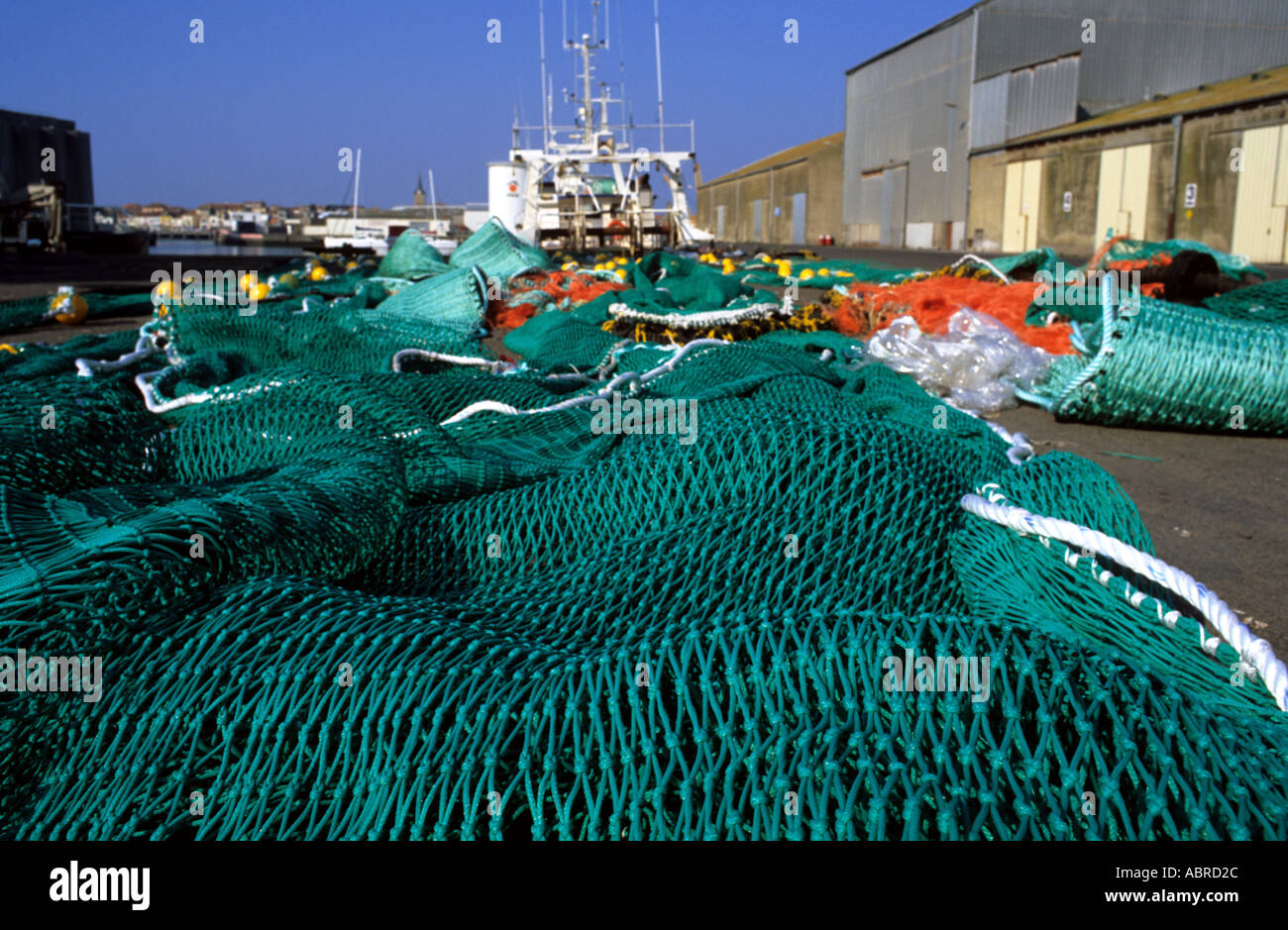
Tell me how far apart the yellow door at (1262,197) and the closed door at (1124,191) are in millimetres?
3043

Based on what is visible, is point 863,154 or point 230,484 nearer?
point 230,484

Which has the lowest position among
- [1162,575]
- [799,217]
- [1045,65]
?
[1162,575]

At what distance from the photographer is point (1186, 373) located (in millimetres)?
4199

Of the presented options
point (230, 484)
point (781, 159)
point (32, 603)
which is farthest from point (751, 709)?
point (781, 159)

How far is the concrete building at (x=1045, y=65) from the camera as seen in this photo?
105ft

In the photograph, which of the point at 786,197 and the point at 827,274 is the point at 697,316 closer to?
the point at 827,274

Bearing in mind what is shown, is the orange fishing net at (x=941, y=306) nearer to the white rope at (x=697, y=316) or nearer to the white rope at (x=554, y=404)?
the white rope at (x=697, y=316)

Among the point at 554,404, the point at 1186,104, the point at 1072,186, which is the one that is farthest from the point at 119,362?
the point at 1072,186

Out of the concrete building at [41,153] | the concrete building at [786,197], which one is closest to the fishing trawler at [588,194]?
the concrete building at [786,197]

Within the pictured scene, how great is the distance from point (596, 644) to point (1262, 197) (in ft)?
84.7

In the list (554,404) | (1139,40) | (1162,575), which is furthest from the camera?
(1139,40)
